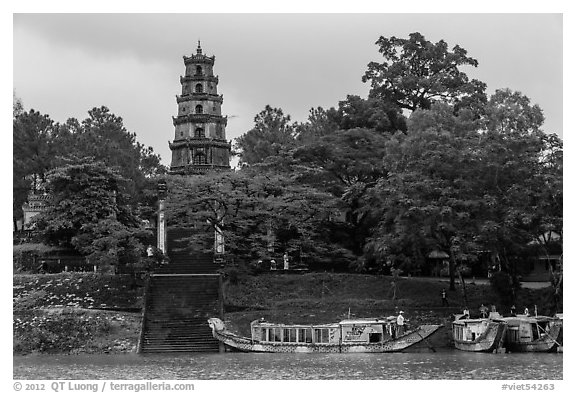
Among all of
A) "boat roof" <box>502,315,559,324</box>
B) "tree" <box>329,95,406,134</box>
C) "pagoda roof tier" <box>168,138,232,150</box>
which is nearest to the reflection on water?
"boat roof" <box>502,315,559,324</box>

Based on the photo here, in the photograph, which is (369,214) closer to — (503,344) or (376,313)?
(376,313)

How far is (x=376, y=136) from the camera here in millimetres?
49125

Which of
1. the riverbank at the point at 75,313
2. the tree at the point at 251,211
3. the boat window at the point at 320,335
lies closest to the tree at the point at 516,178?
the boat window at the point at 320,335

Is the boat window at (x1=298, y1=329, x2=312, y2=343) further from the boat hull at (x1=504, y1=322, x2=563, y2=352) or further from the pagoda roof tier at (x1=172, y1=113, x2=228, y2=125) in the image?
the pagoda roof tier at (x1=172, y1=113, x2=228, y2=125)

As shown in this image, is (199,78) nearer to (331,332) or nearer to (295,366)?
(331,332)

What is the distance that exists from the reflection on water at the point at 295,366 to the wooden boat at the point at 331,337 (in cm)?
75

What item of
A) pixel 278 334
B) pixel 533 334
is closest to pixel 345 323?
pixel 278 334

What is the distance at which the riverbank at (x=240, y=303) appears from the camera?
3928 cm

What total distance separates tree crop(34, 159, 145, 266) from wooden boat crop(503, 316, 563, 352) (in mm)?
17622

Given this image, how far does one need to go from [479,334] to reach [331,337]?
5.39m

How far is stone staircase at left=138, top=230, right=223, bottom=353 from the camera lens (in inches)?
1532

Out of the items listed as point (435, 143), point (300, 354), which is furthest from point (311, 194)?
point (300, 354)

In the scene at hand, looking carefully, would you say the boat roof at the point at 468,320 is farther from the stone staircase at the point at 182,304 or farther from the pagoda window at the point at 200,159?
the pagoda window at the point at 200,159

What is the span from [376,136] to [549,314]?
13.2 metres
